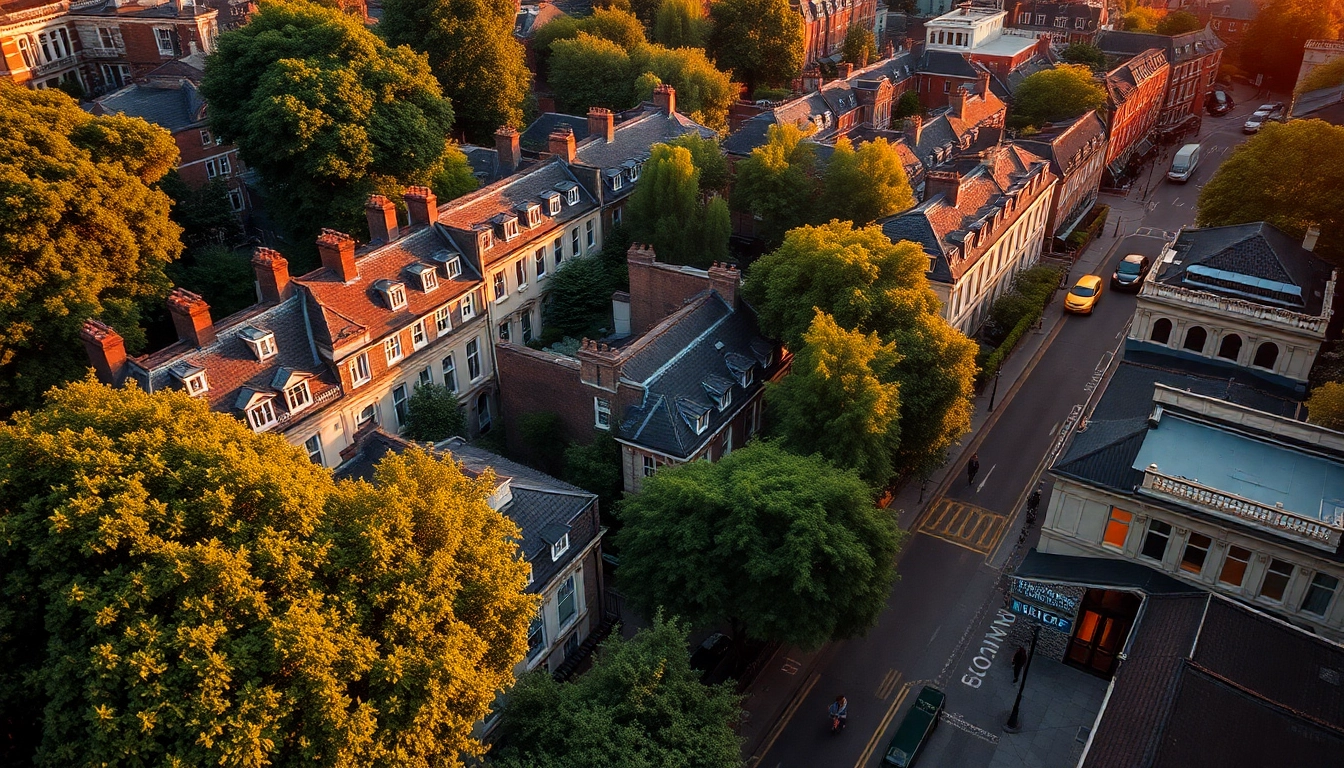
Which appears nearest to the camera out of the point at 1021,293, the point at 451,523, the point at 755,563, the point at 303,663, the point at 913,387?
the point at 303,663

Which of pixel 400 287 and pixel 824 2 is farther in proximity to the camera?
pixel 824 2

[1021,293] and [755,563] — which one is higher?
[755,563]

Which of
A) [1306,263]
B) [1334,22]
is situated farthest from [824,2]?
[1306,263]

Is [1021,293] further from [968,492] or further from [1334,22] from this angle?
[1334,22]

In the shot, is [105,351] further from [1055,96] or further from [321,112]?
[1055,96]

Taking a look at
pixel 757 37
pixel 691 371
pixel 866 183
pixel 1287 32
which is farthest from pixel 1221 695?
pixel 1287 32

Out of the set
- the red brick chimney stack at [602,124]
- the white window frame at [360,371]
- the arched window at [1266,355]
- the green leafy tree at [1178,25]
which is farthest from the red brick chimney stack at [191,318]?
the green leafy tree at [1178,25]

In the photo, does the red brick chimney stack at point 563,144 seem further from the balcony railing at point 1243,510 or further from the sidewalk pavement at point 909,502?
the balcony railing at point 1243,510
